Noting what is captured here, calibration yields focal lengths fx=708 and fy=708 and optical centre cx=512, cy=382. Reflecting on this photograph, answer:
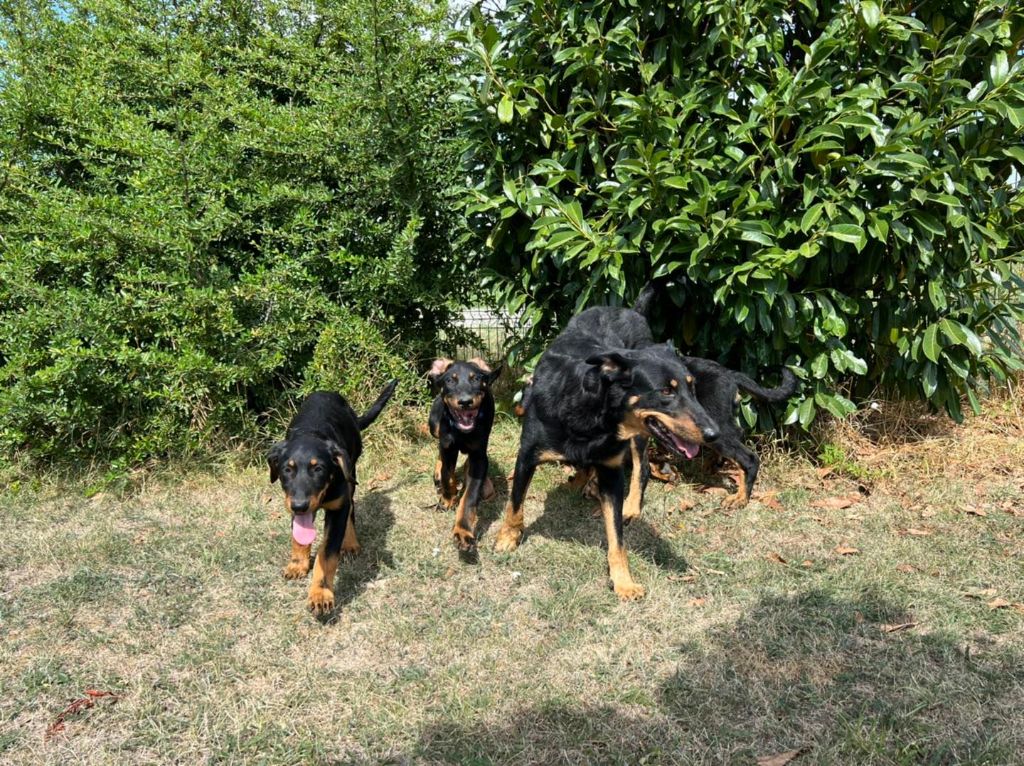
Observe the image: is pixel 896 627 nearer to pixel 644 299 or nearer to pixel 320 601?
pixel 644 299

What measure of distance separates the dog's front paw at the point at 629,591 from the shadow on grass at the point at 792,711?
47cm

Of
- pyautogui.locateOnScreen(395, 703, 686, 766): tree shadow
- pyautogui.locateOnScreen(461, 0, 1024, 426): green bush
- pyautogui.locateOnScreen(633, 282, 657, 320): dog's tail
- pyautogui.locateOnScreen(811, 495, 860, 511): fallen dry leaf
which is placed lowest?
pyautogui.locateOnScreen(395, 703, 686, 766): tree shadow

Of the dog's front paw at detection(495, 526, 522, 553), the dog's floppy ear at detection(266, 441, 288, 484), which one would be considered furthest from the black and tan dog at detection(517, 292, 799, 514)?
the dog's floppy ear at detection(266, 441, 288, 484)

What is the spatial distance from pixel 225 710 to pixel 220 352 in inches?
128

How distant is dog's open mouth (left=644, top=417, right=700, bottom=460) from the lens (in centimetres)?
354

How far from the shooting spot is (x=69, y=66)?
6.07 m

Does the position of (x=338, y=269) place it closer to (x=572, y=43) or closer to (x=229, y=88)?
(x=229, y=88)

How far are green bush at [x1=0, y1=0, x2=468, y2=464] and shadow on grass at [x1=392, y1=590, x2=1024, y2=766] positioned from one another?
367 centimetres

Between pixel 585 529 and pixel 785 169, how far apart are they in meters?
2.63

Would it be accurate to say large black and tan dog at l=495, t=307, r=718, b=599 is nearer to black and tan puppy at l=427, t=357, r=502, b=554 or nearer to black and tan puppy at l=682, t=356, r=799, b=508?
black and tan puppy at l=427, t=357, r=502, b=554

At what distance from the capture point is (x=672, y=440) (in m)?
3.60

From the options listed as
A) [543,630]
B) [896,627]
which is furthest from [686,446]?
[896,627]

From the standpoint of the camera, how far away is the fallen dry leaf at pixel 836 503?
4.86m

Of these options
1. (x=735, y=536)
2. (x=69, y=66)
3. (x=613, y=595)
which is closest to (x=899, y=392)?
(x=735, y=536)
